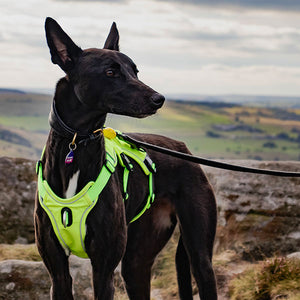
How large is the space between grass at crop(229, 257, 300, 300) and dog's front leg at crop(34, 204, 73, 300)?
347cm

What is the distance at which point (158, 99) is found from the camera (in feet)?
14.0

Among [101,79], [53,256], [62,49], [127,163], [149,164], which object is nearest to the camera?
[101,79]

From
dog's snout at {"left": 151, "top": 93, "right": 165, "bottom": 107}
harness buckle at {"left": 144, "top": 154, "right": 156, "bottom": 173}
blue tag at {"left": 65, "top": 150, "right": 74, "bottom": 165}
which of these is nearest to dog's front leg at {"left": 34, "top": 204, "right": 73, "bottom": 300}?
blue tag at {"left": 65, "top": 150, "right": 74, "bottom": 165}

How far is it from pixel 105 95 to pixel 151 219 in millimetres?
1829

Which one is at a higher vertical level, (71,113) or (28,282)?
(71,113)

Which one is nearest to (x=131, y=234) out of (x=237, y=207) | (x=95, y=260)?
(x=95, y=260)

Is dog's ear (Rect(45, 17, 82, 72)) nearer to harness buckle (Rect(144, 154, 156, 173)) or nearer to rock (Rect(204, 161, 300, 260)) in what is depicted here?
harness buckle (Rect(144, 154, 156, 173))

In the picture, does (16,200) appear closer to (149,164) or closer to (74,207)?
(149,164)

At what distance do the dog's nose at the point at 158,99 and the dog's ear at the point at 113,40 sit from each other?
1070 millimetres

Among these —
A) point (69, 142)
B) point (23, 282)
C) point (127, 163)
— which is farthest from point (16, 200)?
point (69, 142)

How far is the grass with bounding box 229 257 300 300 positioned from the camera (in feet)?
24.4

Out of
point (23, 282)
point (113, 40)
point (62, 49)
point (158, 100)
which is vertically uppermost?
point (113, 40)

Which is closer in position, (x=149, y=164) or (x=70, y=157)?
(x=70, y=157)

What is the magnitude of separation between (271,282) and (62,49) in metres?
4.61
